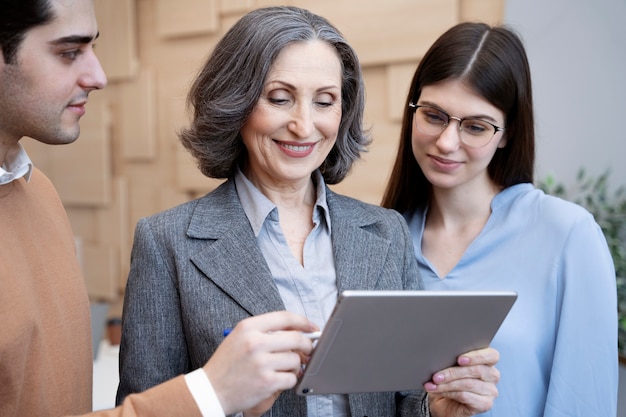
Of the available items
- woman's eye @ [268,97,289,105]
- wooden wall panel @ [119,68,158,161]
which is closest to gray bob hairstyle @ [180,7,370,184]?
woman's eye @ [268,97,289,105]

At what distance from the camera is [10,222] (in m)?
1.30

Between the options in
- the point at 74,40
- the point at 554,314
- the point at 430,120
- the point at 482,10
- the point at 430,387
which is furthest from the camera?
the point at 482,10

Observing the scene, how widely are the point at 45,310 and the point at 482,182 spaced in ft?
3.78

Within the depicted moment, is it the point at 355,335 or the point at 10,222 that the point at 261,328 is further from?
the point at 10,222

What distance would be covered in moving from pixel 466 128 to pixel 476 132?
0.09 feet

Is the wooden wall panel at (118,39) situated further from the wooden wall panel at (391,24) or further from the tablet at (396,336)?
the tablet at (396,336)

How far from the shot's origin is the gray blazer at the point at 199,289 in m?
1.42

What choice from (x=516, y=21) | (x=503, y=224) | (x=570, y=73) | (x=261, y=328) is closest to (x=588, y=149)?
(x=570, y=73)

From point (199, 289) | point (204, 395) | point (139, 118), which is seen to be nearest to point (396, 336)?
point (204, 395)

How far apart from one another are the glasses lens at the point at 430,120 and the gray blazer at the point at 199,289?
17.6 inches

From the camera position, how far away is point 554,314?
1.76 m

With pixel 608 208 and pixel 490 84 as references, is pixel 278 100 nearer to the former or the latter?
pixel 490 84

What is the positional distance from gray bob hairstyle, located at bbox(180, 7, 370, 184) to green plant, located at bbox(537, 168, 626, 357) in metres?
1.50

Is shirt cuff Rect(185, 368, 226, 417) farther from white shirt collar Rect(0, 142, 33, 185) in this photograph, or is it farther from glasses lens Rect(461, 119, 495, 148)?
glasses lens Rect(461, 119, 495, 148)
